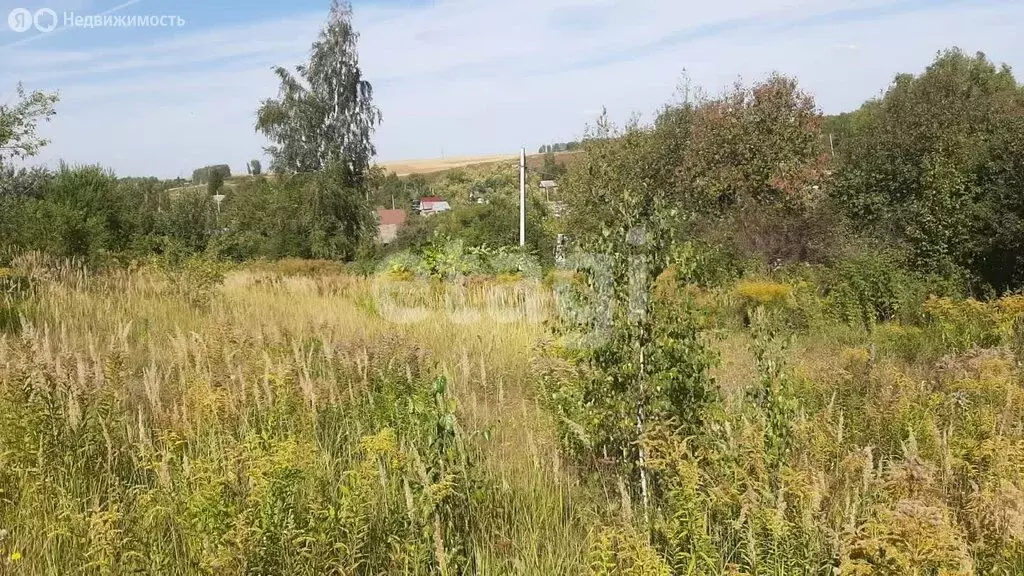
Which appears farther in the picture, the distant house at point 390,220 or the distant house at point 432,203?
the distant house at point 432,203

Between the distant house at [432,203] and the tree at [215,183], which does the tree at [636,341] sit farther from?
the tree at [215,183]

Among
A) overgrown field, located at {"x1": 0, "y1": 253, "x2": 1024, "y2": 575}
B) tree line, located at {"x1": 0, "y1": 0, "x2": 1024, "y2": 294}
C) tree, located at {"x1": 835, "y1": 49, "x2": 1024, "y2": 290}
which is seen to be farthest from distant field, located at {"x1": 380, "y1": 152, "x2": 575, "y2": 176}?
overgrown field, located at {"x1": 0, "y1": 253, "x2": 1024, "y2": 575}

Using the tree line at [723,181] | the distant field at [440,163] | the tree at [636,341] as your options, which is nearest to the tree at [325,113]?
the tree line at [723,181]

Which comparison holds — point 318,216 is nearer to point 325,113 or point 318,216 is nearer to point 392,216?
point 325,113

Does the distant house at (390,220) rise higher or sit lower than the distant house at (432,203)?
lower

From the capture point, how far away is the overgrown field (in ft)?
7.43

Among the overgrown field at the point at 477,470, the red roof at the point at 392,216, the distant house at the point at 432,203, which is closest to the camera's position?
the overgrown field at the point at 477,470

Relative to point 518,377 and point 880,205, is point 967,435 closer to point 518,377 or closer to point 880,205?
point 518,377

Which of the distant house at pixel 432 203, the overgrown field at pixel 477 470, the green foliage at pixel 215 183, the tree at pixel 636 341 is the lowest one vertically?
the overgrown field at pixel 477 470

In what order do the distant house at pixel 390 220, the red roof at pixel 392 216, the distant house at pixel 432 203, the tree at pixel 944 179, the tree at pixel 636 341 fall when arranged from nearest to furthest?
the tree at pixel 636 341 < the tree at pixel 944 179 < the distant house at pixel 390 220 < the red roof at pixel 392 216 < the distant house at pixel 432 203

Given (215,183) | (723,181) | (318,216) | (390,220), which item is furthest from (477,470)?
(215,183)

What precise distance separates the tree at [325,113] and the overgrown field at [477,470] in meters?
22.5

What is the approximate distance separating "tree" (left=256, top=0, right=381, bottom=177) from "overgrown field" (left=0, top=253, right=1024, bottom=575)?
73.8ft

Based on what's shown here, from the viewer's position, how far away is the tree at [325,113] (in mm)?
26188
